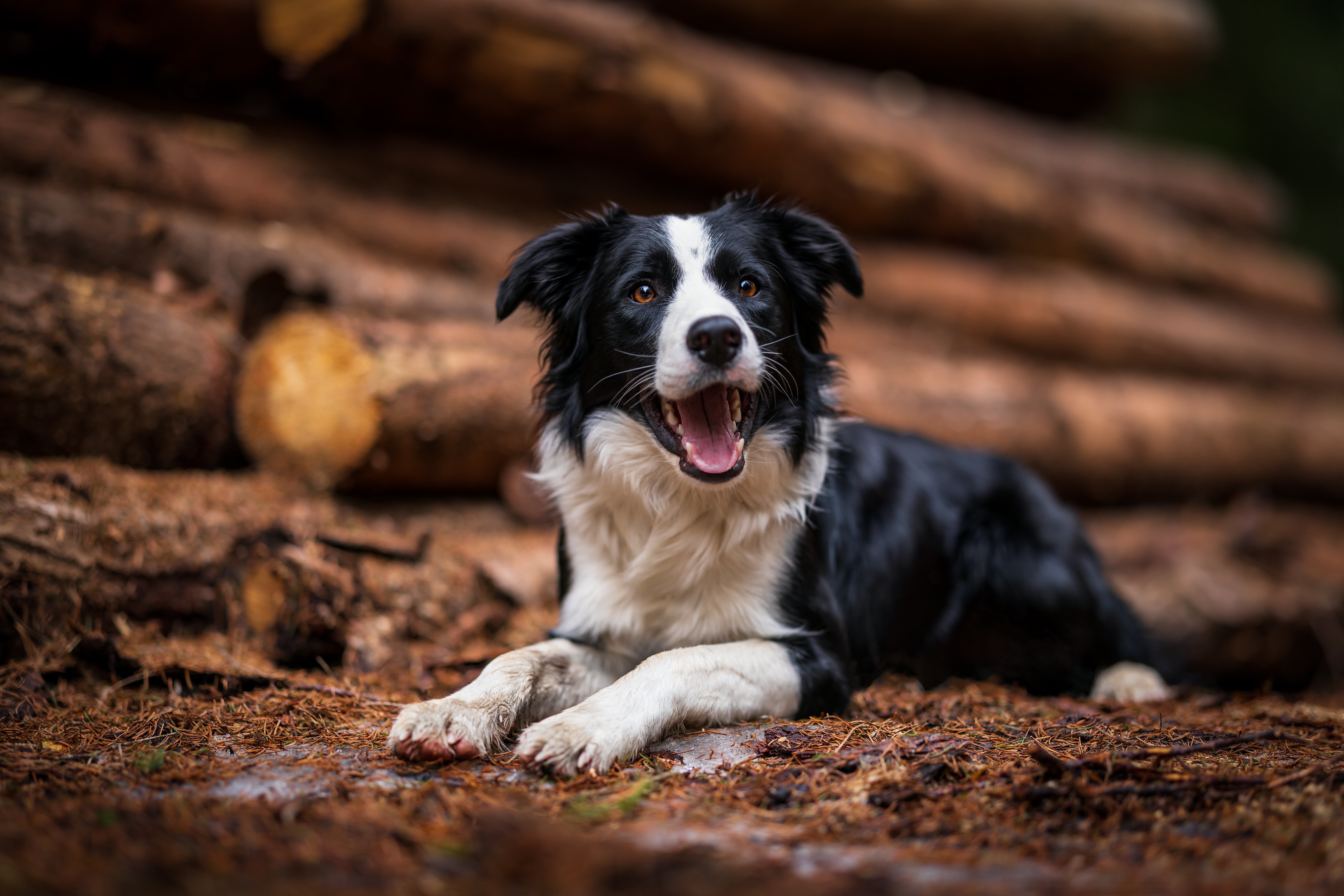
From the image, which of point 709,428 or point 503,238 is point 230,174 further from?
point 709,428

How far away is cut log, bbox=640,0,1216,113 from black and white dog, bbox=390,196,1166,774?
18.7 ft

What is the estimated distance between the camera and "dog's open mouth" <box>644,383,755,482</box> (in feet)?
10.5

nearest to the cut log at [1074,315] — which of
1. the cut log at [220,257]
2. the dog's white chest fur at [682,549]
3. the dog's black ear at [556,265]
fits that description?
the cut log at [220,257]

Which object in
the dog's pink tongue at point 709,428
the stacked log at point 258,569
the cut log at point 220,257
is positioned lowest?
the stacked log at point 258,569

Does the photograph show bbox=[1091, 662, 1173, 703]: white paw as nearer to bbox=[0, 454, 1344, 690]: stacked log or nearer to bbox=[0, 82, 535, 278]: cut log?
bbox=[0, 454, 1344, 690]: stacked log

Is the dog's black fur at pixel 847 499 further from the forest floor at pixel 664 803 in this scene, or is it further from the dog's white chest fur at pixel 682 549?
the forest floor at pixel 664 803

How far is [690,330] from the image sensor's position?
9.93ft

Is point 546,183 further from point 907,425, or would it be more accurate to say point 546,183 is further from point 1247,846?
point 1247,846

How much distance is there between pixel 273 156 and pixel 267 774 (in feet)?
15.2

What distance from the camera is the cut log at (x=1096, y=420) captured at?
22.3 feet

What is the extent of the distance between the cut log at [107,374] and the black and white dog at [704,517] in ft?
6.93

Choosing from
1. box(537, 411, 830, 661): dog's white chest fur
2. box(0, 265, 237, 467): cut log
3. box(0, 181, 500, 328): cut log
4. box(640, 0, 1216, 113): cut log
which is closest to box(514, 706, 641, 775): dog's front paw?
box(537, 411, 830, 661): dog's white chest fur

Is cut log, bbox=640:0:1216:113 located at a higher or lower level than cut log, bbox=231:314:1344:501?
higher

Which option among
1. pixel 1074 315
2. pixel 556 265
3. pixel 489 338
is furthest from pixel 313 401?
pixel 1074 315
